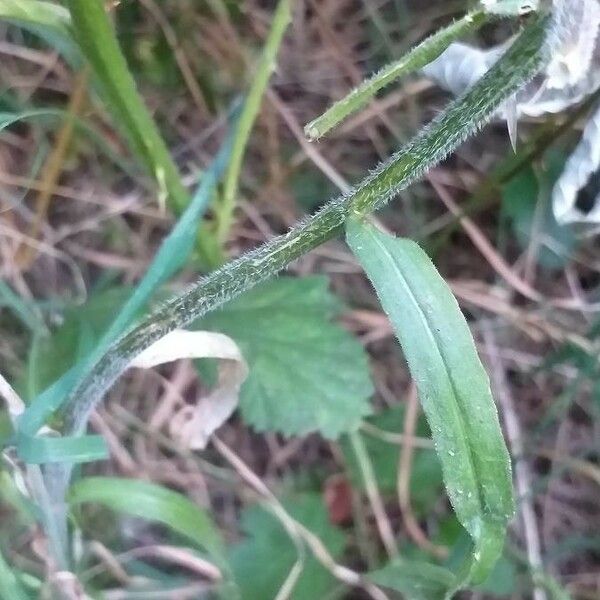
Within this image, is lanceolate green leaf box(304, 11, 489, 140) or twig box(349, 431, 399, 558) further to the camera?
twig box(349, 431, 399, 558)

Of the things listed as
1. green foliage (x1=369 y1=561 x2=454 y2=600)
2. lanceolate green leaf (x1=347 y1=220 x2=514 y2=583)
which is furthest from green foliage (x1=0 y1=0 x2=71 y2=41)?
green foliage (x1=369 y1=561 x2=454 y2=600)

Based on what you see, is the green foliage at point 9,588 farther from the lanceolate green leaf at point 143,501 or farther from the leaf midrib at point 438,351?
the leaf midrib at point 438,351

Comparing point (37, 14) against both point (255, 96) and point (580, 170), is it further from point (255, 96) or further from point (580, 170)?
point (580, 170)

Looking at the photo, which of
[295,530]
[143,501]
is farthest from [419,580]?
[295,530]

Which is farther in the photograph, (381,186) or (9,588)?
(9,588)

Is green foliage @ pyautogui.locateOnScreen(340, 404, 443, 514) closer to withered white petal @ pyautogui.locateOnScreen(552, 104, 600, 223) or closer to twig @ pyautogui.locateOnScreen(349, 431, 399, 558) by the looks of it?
twig @ pyautogui.locateOnScreen(349, 431, 399, 558)

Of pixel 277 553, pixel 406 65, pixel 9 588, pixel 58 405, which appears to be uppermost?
pixel 406 65

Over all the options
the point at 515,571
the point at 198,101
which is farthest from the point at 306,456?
the point at 198,101
